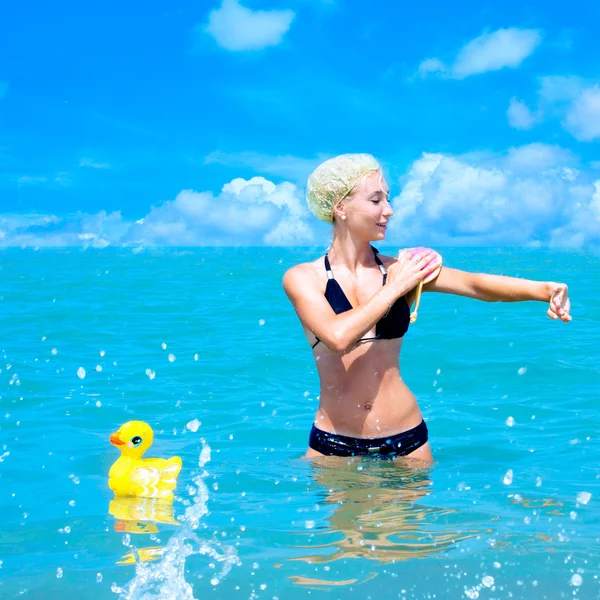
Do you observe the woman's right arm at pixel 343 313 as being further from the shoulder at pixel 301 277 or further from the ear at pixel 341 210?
the ear at pixel 341 210

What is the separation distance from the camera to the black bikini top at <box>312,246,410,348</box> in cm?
433

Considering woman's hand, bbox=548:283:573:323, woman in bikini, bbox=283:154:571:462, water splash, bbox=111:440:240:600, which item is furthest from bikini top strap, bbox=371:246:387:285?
water splash, bbox=111:440:240:600

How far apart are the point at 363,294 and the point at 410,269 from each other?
386 mm

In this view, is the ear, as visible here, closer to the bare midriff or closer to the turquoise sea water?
the bare midriff

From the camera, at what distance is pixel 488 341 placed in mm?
12086

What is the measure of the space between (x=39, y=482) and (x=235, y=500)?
181 cm

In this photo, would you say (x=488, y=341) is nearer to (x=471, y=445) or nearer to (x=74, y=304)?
(x=471, y=445)

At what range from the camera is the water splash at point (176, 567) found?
3375 millimetres

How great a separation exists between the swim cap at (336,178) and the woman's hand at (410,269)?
518mm

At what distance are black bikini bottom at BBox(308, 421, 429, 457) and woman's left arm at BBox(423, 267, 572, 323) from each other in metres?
0.94

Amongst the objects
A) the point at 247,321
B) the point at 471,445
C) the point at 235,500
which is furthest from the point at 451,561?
the point at 247,321

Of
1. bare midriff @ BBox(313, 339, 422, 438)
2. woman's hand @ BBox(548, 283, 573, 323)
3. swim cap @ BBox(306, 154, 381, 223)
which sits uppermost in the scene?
swim cap @ BBox(306, 154, 381, 223)

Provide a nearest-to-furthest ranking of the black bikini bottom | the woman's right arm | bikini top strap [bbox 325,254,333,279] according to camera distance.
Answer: the woman's right arm < bikini top strap [bbox 325,254,333,279] < the black bikini bottom

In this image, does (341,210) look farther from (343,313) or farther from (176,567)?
(176,567)
